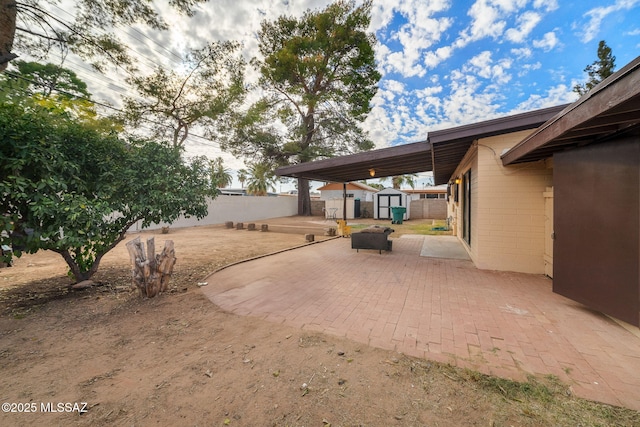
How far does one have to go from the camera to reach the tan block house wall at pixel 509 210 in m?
5.07

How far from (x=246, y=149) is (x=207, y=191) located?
1542cm

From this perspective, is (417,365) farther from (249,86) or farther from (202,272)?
(249,86)

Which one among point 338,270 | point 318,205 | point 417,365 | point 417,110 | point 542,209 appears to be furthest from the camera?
point 318,205

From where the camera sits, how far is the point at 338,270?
5.64 meters

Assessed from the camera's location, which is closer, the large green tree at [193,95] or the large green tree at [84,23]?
the large green tree at [84,23]

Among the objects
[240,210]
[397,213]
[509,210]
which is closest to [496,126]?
[509,210]

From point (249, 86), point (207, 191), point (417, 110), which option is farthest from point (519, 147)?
point (249, 86)

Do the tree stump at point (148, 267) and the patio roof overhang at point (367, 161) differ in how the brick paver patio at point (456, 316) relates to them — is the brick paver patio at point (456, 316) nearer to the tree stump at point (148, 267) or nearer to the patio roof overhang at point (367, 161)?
the tree stump at point (148, 267)

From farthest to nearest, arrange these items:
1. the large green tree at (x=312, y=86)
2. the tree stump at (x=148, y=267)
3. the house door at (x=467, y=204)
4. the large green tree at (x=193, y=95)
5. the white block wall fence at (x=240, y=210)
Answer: the large green tree at (x=312, y=86) → the white block wall fence at (x=240, y=210) → the large green tree at (x=193, y=95) → the house door at (x=467, y=204) → the tree stump at (x=148, y=267)

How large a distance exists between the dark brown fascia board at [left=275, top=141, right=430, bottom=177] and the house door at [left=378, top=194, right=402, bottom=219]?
14.6 metres

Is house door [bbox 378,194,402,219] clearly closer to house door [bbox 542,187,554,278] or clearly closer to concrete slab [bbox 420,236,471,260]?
concrete slab [bbox 420,236,471,260]

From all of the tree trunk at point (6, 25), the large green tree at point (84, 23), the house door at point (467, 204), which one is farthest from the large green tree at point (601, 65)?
the tree trunk at point (6, 25)

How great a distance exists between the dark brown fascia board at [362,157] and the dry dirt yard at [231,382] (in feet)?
16.2

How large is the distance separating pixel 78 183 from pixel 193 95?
15.5 meters
